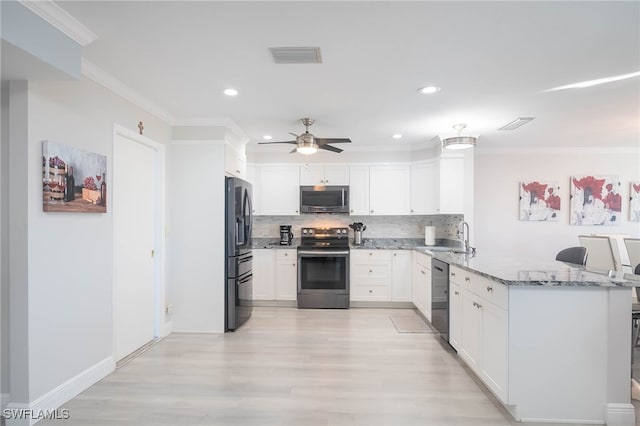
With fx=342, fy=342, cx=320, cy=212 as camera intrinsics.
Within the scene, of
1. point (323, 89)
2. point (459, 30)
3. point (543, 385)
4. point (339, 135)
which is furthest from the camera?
point (339, 135)

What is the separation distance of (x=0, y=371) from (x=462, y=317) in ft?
11.0

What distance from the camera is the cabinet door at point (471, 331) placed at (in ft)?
8.62

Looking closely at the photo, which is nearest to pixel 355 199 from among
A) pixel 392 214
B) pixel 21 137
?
pixel 392 214

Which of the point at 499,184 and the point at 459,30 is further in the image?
the point at 499,184

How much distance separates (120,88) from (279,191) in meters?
2.82

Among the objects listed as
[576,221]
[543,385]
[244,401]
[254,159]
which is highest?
[254,159]

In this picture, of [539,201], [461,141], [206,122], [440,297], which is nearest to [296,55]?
[206,122]

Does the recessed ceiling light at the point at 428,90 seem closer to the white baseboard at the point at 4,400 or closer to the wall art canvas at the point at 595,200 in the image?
the white baseboard at the point at 4,400

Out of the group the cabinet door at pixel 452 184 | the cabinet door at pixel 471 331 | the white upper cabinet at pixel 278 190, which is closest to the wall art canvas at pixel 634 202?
the cabinet door at pixel 452 184

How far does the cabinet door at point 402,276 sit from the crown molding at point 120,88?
140 inches

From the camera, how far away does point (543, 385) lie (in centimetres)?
217

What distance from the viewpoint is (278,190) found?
545 centimetres

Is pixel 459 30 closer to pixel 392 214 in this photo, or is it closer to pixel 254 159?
pixel 392 214

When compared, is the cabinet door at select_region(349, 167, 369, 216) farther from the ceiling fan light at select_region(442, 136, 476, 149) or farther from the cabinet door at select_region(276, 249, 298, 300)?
the ceiling fan light at select_region(442, 136, 476, 149)
